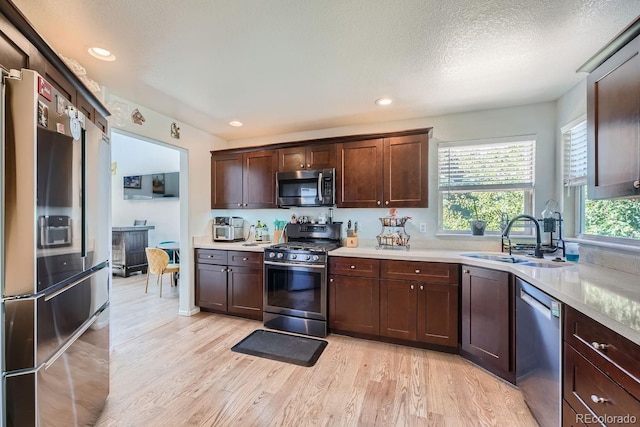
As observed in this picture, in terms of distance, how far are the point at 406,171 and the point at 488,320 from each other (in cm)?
160

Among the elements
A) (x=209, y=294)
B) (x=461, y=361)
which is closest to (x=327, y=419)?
(x=461, y=361)

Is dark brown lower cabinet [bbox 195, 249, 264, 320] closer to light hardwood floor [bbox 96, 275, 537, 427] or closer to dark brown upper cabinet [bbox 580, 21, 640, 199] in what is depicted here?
light hardwood floor [bbox 96, 275, 537, 427]

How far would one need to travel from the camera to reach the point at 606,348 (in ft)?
3.45

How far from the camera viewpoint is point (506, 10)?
1.48 metres

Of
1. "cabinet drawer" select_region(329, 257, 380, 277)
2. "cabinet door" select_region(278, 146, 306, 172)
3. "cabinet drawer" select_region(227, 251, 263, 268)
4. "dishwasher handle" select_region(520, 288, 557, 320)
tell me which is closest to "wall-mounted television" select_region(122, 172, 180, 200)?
"cabinet drawer" select_region(227, 251, 263, 268)

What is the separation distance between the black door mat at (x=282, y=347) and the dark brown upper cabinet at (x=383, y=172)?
1.57 meters

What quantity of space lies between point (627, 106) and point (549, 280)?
0.97 metres

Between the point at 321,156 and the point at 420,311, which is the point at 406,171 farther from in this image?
the point at 420,311

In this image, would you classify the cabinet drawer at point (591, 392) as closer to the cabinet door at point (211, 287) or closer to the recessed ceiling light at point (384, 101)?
the recessed ceiling light at point (384, 101)

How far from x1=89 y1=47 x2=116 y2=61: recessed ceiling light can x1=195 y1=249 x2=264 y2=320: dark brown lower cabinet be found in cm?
220

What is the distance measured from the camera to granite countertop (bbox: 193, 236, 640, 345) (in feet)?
3.33

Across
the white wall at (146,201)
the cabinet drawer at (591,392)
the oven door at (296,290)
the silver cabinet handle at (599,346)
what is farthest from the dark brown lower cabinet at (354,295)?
the white wall at (146,201)

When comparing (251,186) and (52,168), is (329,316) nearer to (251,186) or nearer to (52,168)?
(251,186)

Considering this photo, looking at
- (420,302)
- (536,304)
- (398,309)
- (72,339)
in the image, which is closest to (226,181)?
(72,339)
